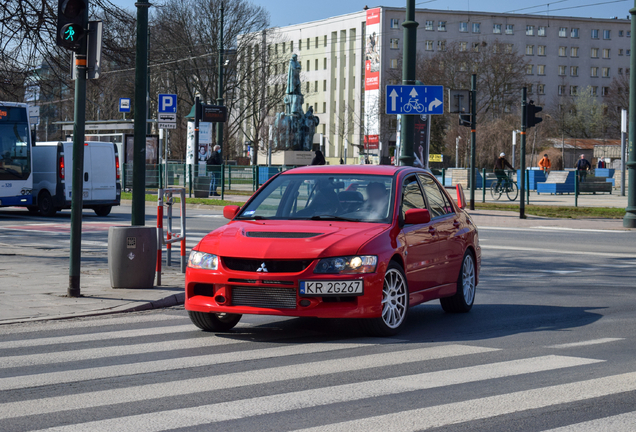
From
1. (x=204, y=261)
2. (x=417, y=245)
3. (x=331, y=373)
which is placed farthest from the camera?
(x=417, y=245)

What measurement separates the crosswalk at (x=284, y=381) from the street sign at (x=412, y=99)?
8629 millimetres

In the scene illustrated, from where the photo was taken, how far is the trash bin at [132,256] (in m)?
11.2

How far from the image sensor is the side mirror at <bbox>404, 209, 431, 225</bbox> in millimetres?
8602

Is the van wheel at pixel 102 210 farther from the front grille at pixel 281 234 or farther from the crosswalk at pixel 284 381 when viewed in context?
the front grille at pixel 281 234

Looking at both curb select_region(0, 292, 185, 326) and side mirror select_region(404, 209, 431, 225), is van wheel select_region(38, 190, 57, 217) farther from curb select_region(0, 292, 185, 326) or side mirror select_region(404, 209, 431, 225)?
side mirror select_region(404, 209, 431, 225)

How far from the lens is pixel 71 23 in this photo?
34.0 ft

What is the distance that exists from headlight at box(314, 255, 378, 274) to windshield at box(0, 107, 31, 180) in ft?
65.7

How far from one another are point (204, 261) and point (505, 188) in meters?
31.0

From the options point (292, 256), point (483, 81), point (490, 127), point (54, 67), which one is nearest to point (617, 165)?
point (490, 127)

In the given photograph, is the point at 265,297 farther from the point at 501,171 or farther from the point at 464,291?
the point at 501,171

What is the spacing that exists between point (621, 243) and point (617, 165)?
5526 centimetres

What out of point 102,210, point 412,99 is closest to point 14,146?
point 102,210

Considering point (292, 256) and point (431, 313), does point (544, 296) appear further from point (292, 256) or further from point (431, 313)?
point (292, 256)

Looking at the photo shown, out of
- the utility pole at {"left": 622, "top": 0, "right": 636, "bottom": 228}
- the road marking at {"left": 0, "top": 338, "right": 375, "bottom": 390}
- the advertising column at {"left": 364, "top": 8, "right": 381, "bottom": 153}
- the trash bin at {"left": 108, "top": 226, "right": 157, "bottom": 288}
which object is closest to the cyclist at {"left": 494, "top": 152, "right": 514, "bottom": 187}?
the utility pole at {"left": 622, "top": 0, "right": 636, "bottom": 228}
